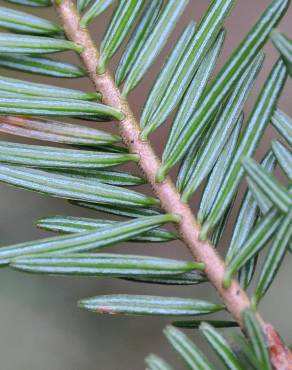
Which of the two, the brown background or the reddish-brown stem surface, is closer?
the reddish-brown stem surface

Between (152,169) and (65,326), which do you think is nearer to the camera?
(152,169)

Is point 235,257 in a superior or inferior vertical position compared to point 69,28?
inferior

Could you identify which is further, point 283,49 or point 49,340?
point 49,340

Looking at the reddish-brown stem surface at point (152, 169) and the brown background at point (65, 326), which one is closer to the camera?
the reddish-brown stem surface at point (152, 169)

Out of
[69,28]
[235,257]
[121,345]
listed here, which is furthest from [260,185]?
[121,345]

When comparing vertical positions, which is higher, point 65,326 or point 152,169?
point 65,326

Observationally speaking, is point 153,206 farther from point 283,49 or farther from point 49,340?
point 49,340
